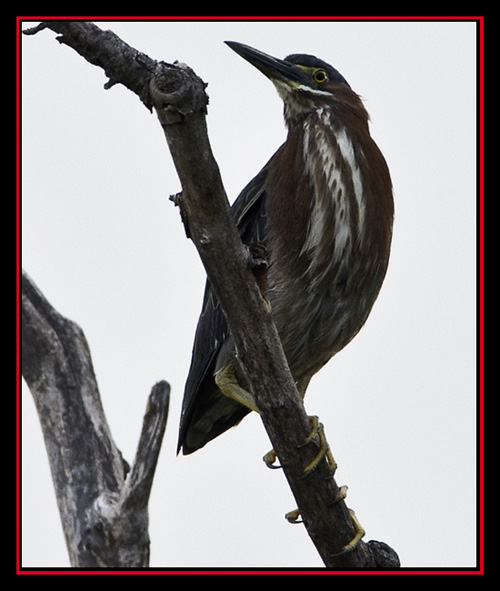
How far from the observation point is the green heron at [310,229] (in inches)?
158

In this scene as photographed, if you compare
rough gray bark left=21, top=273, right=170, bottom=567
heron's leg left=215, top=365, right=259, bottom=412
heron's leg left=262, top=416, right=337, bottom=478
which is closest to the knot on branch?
heron's leg left=262, top=416, right=337, bottom=478

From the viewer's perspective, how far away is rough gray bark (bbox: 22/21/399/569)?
263 cm

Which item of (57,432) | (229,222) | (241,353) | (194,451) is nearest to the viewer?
(229,222)

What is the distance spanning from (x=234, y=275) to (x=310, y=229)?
111 centimetres

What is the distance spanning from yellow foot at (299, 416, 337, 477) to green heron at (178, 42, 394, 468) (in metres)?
0.65

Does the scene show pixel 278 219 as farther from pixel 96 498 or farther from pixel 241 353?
pixel 96 498

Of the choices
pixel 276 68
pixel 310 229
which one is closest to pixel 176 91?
pixel 310 229

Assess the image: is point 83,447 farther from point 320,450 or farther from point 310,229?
point 310,229

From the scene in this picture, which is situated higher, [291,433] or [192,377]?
[192,377]
